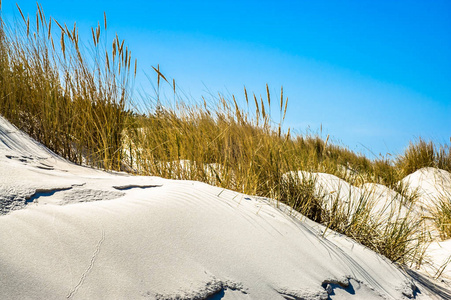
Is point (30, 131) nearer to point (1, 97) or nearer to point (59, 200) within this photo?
point (1, 97)

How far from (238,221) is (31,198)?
3.12 ft

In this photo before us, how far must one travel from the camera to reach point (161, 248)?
1.40m

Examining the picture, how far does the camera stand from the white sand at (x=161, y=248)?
118 cm

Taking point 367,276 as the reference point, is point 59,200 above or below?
below

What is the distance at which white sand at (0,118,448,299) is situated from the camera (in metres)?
1.18

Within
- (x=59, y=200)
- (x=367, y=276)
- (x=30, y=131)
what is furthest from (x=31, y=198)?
(x=30, y=131)

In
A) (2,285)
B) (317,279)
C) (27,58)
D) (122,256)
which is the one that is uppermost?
(27,58)

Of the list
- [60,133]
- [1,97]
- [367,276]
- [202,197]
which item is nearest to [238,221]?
[202,197]

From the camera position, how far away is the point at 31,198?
4.97ft

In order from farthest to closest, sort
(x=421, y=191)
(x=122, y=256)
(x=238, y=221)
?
(x=421, y=191) < (x=238, y=221) < (x=122, y=256)

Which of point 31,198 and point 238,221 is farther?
point 238,221

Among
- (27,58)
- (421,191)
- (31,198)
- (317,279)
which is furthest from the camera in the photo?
(421,191)

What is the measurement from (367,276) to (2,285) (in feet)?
5.61

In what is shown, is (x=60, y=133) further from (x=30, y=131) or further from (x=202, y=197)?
(x=202, y=197)
